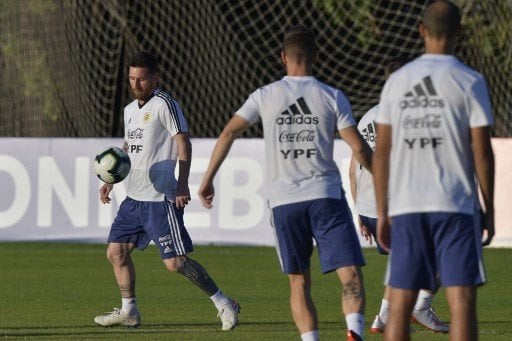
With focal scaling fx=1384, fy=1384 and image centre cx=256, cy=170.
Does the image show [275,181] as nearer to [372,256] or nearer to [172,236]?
[172,236]

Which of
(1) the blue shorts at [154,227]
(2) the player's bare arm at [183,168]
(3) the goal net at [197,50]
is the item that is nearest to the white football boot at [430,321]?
(1) the blue shorts at [154,227]

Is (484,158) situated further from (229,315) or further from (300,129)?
(229,315)

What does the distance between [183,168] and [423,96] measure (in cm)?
368

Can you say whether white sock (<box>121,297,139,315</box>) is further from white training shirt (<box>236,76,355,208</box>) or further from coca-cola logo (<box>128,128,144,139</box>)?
white training shirt (<box>236,76,355,208</box>)

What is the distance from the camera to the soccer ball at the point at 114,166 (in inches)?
405

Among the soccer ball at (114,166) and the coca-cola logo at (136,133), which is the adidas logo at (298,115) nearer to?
the coca-cola logo at (136,133)

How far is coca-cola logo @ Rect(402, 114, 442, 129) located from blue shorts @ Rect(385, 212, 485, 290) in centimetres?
40

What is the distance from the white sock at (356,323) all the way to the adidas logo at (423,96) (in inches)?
70.6

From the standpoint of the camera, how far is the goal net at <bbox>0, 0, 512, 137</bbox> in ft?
67.2

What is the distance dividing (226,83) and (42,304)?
35.4 feet

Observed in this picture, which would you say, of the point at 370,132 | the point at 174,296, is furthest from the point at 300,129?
the point at 174,296

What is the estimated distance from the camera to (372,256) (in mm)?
16844

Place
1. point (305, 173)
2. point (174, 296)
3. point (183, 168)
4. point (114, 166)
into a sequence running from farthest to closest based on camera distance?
point (174, 296)
point (114, 166)
point (183, 168)
point (305, 173)

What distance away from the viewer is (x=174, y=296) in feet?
40.2
